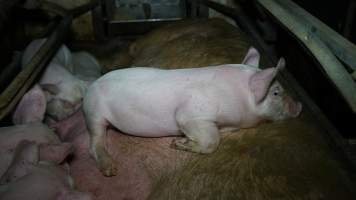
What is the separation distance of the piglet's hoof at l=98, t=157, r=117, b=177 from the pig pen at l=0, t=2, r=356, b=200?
26mm

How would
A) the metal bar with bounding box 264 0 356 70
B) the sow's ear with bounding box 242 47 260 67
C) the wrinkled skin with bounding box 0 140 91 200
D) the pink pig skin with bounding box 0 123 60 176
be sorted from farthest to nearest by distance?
the sow's ear with bounding box 242 47 260 67, the pink pig skin with bounding box 0 123 60 176, the wrinkled skin with bounding box 0 140 91 200, the metal bar with bounding box 264 0 356 70

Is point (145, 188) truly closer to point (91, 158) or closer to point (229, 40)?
point (91, 158)

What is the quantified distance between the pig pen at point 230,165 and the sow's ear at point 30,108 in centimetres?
18

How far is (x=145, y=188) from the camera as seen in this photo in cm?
210

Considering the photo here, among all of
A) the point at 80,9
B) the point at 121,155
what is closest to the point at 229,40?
the point at 121,155

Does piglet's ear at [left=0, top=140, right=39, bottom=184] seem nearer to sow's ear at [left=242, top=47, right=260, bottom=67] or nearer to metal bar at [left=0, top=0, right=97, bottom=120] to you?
metal bar at [left=0, top=0, right=97, bottom=120]

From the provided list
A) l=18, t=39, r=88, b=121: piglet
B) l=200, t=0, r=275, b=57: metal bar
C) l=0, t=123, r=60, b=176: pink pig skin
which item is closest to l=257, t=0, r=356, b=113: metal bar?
l=200, t=0, r=275, b=57: metal bar

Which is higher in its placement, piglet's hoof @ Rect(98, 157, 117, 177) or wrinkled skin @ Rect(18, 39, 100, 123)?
piglet's hoof @ Rect(98, 157, 117, 177)

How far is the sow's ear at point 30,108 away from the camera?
112 inches

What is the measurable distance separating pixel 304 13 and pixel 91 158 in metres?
1.31

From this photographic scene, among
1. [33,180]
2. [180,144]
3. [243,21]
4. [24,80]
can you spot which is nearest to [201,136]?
[180,144]

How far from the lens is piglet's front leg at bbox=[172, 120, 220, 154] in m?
2.07

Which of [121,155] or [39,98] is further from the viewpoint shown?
[39,98]

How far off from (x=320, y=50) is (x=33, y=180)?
4.43 feet
